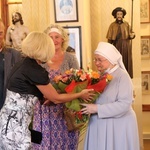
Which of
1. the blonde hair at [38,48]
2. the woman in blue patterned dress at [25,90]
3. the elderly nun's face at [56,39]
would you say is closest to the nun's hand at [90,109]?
the woman in blue patterned dress at [25,90]

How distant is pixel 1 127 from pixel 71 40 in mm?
2093

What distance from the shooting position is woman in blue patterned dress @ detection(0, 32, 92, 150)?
228cm

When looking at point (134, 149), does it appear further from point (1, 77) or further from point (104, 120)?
point (1, 77)

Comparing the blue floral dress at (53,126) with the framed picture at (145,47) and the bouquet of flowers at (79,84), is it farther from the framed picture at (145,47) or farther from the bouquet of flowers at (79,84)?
the framed picture at (145,47)

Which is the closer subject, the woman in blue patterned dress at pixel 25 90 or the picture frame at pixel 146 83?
the woman in blue patterned dress at pixel 25 90

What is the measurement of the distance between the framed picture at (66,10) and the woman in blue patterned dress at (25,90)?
189cm

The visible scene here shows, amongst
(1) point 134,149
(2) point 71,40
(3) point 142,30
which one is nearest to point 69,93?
(1) point 134,149

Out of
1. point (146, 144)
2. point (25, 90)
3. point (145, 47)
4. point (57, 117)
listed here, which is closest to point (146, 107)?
point (146, 144)

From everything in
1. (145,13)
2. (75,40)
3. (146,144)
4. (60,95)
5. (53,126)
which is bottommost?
(146,144)

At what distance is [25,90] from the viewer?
2299mm

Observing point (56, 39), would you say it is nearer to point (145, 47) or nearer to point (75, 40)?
point (75, 40)

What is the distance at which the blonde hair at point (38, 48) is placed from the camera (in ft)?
7.45

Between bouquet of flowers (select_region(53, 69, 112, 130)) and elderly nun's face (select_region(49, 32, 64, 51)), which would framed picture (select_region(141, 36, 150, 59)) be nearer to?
elderly nun's face (select_region(49, 32, 64, 51))

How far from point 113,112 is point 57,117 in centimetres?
75
